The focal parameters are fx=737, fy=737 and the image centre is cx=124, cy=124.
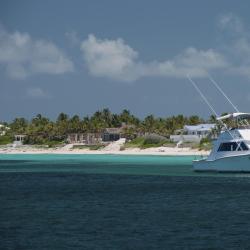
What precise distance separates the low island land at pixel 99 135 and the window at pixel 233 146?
69274 millimetres

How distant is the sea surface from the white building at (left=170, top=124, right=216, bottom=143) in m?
82.9

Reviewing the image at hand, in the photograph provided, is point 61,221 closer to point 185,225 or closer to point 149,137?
point 185,225

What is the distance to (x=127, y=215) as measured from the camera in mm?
35062

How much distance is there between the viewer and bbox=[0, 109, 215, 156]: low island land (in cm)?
14325

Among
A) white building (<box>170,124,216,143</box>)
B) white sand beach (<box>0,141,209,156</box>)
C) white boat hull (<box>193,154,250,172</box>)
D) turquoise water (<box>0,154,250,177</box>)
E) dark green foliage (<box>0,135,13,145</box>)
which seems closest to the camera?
white boat hull (<box>193,154,250,172</box>)

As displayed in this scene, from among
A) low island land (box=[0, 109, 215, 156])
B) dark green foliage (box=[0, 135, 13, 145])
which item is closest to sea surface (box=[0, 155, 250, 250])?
low island land (box=[0, 109, 215, 156])

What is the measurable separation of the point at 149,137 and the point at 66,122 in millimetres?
Result: 35239

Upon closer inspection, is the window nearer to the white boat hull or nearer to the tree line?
the white boat hull

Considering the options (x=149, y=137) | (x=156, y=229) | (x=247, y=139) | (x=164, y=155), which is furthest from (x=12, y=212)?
(x=149, y=137)

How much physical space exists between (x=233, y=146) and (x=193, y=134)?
272 feet

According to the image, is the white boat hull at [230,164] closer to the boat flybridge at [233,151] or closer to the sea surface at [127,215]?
the boat flybridge at [233,151]

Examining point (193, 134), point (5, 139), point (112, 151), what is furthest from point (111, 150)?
point (5, 139)

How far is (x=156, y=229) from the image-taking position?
99.5 feet

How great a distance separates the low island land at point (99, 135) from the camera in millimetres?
143250
